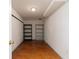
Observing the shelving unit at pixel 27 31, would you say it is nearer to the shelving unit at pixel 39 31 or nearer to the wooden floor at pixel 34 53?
the shelving unit at pixel 39 31

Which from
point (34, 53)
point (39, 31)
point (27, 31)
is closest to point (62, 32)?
point (34, 53)

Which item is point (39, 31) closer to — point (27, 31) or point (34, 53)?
point (27, 31)

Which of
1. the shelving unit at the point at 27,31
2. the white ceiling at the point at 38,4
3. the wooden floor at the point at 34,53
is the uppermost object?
the white ceiling at the point at 38,4

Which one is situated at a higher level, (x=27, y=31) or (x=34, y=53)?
(x=27, y=31)

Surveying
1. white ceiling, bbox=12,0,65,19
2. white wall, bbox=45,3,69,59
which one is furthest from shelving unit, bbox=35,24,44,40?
white wall, bbox=45,3,69,59

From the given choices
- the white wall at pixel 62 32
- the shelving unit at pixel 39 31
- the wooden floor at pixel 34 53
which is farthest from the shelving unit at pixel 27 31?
the white wall at pixel 62 32

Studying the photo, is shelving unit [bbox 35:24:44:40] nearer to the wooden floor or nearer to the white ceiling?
the wooden floor

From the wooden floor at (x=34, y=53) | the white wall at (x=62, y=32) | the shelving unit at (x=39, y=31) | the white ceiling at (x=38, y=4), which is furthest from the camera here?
the shelving unit at (x=39, y=31)

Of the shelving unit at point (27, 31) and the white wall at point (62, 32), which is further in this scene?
the shelving unit at point (27, 31)
